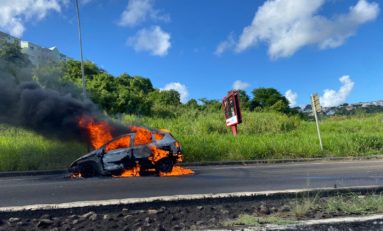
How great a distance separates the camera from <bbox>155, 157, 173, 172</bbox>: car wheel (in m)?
11.1

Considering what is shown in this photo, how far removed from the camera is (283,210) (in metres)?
4.54

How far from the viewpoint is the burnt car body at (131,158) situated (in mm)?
11086

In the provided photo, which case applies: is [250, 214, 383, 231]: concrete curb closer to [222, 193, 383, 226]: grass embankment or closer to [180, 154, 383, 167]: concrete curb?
[222, 193, 383, 226]: grass embankment

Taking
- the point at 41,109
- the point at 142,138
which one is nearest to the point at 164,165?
the point at 142,138

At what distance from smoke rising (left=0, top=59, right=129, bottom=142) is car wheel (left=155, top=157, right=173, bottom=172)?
11.5 feet

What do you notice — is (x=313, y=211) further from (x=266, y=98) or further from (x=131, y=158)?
(x=266, y=98)

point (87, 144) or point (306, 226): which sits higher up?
point (87, 144)

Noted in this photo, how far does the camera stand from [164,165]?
36.7 ft

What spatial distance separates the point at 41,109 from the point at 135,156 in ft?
Result: 16.1

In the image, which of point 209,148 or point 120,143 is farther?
point 209,148

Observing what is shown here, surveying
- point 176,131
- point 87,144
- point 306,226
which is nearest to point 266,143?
point 176,131

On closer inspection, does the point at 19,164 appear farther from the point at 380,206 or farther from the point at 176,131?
the point at 380,206

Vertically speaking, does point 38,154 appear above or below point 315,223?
above

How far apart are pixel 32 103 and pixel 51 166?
2844 mm
